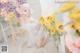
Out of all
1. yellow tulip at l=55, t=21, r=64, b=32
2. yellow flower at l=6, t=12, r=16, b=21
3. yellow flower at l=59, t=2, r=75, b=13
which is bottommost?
yellow tulip at l=55, t=21, r=64, b=32

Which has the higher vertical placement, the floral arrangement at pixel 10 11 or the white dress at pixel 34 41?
the floral arrangement at pixel 10 11

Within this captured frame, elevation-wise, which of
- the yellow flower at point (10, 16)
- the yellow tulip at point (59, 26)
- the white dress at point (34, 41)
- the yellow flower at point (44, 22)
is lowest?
the white dress at point (34, 41)

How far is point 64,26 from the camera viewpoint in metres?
1.15

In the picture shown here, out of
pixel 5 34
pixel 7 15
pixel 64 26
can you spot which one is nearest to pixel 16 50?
pixel 5 34

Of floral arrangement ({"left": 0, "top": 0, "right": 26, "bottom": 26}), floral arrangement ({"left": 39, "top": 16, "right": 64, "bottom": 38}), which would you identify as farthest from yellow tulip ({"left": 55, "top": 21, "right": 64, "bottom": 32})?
floral arrangement ({"left": 0, "top": 0, "right": 26, "bottom": 26})

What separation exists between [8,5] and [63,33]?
1.28 ft

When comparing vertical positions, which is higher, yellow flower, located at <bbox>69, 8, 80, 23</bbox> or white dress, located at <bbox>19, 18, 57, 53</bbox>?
yellow flower, located at <bbox>69, 8, 80, 23</bbox>

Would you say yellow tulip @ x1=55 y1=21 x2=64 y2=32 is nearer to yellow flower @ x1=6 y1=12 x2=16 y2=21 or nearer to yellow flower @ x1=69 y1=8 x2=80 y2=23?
yellow flower @ x1=69 y1=8 x2=80 y2=23

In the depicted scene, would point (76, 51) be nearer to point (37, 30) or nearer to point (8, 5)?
point (37, 30)

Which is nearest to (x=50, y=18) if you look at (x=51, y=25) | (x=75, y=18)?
(x=51, y=25)

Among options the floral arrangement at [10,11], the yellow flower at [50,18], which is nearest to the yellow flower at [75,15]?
the yellow flower at [50,18]

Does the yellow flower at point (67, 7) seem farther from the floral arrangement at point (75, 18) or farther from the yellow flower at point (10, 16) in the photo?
the yellow flower at point (10, 16)

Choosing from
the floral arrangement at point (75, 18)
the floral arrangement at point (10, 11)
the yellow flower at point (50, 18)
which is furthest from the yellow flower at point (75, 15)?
the floral arrangement at point (10, 11)

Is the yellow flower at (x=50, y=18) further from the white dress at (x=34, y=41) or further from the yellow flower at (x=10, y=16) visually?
the yellow flower at (x=10, y=16)
